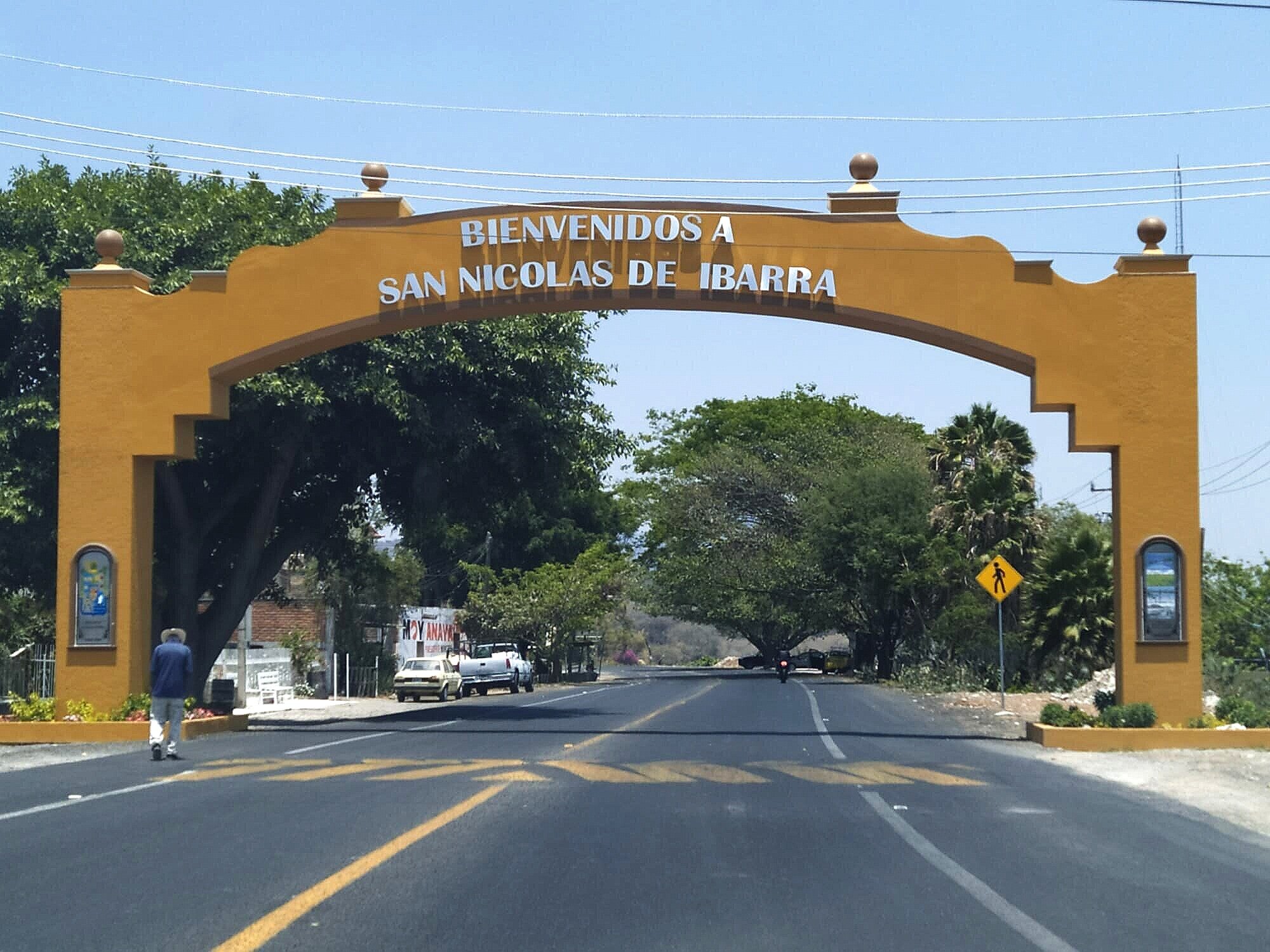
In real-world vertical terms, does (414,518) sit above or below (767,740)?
above

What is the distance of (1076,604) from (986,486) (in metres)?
7.90

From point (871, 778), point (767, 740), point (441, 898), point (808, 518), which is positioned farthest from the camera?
point (808, 518)

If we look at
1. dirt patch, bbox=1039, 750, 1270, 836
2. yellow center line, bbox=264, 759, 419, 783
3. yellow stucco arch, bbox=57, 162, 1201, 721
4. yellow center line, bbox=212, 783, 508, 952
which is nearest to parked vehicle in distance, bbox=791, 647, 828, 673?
yellow stucco arch, bbox=57, 162, 1201, 721

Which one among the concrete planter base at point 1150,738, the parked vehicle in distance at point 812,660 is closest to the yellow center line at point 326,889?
the concrete planter base at point 1150,738

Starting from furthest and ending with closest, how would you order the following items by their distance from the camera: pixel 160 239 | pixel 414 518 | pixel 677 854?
pixel 414 518, pixel 160 239, pixel 677 854

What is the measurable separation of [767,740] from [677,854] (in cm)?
1143

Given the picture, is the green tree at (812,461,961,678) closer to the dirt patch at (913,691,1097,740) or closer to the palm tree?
the dirt patch at (913,691,1097,740)

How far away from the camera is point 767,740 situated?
21531mm

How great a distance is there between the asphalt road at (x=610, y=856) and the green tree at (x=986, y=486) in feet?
89.6

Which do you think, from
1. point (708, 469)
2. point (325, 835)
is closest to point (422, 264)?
point (325, 835)

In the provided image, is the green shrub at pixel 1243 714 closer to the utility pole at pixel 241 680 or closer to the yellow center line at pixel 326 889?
the yellow center line at pixel 326 889

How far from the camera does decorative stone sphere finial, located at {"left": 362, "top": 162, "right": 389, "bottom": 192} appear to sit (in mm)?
23109

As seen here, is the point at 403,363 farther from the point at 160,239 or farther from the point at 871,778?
the point at 871,778

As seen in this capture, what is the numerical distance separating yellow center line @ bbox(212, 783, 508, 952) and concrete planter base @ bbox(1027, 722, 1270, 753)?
10743 millimetres
